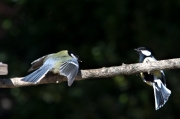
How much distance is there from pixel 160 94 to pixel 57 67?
63cm

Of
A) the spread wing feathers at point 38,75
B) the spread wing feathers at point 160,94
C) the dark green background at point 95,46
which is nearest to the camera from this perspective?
the spread wing feathers at point 38,75

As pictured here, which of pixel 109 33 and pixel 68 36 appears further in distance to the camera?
pixel 68 36

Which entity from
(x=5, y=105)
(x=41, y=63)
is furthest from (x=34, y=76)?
(x=5, y=105)

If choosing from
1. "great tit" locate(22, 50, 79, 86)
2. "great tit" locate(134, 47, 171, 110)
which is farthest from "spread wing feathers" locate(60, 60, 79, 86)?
"great tit" locate(134, 47, 171, 110)

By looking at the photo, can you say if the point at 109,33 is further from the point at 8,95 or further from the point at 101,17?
the point at 8,95

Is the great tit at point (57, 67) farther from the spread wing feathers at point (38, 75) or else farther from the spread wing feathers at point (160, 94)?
the spread wing feathers at point (160, 94)

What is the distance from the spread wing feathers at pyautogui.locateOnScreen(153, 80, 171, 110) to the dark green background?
4.30 feet

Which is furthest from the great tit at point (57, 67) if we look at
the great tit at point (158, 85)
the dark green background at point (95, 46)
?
the dark green background at point (95, 46)

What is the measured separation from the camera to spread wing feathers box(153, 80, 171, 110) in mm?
3033

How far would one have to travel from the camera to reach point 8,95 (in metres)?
5.32

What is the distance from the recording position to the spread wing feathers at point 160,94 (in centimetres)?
303

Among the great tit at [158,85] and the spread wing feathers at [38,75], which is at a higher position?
the spread wing feathers at [38,75]

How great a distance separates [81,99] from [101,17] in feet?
2.30

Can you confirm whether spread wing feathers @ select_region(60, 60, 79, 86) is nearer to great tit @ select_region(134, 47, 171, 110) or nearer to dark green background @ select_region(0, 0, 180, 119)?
great tit @ select_region(134, 47, 171, 110)
